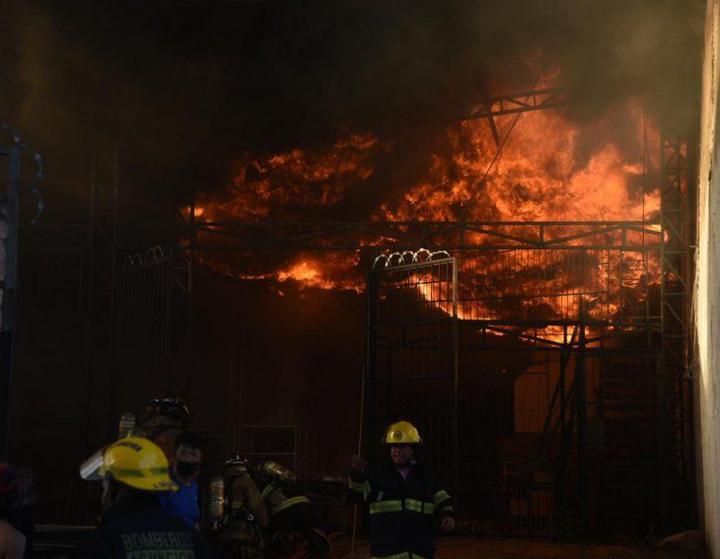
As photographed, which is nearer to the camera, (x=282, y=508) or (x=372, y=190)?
(x=282, y=508)

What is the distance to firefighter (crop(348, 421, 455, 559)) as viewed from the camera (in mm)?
8250

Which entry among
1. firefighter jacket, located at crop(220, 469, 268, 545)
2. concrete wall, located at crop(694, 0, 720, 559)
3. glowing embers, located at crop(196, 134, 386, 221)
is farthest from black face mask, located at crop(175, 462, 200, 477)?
glowing embers, located at crop(196, 134, 386, 221)

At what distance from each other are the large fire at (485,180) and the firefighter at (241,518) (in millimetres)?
11596

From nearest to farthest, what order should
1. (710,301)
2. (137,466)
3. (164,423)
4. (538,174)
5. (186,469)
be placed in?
(137,466) → (186,469) → (164,423) → (710,301) → (538,174)

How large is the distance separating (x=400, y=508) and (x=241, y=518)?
2711 millimetres

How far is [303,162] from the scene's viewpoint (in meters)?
22.4

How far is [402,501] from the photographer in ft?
27.3

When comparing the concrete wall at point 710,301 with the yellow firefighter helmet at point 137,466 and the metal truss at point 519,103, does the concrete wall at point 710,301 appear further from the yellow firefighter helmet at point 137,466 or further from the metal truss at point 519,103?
the yellow firefighter helmet at point 137,466

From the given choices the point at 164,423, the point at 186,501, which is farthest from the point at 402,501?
the point at 164,423

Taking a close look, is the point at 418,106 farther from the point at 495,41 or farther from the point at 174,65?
the point at 174,65

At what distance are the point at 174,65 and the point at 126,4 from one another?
1423mm

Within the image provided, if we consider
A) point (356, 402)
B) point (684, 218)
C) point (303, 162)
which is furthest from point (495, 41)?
point (356, 402)

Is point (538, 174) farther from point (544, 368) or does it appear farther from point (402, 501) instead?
point (402, 501)

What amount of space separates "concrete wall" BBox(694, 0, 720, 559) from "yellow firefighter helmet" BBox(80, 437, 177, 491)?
628 cm
